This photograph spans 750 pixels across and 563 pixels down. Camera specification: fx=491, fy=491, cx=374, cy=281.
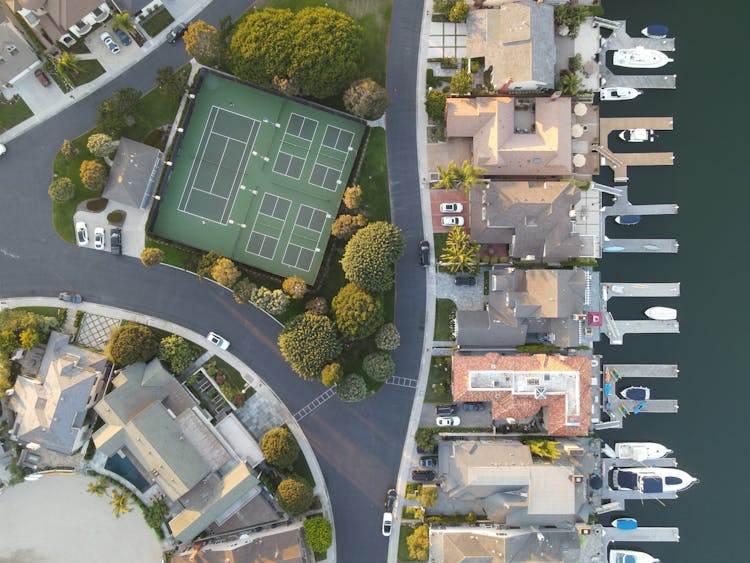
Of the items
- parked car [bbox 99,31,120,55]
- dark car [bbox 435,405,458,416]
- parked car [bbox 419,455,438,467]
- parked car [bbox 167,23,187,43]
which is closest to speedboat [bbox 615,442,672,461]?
dark car [bbox 435,405,458,416]

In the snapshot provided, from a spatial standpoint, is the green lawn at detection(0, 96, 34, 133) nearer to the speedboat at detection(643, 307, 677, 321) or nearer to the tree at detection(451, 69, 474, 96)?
the tree at detection(451, 69, 474, 96)

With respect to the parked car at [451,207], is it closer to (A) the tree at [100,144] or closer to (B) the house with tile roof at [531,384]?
(B) the house with tile roof at [531,384]

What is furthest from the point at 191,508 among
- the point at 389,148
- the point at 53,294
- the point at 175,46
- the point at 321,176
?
the point at 175,46

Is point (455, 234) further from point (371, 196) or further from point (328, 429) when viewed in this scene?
point (328, 429)

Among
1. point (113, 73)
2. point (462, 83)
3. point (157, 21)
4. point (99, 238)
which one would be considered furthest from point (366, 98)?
point (99, 238)

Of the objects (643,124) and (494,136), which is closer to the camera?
(494,136)
